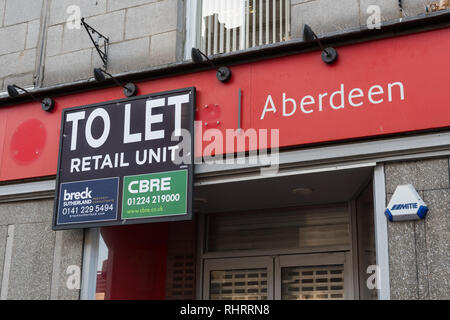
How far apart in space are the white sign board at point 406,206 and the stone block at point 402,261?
0.08 m

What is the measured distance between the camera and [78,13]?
863cm

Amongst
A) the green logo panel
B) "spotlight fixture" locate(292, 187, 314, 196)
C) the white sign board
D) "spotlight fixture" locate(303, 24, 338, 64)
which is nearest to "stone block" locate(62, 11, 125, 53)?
the green logo panel

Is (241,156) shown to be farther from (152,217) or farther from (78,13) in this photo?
(78,13)

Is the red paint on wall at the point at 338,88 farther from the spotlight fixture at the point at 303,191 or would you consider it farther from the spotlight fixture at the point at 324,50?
the spotlight fixture at the point at 303,191

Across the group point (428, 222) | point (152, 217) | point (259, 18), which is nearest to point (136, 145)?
point (152, 217)

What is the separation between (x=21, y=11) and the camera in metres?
9.11

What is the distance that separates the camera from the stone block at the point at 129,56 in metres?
7.95

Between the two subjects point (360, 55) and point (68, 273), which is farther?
point (68, 273)

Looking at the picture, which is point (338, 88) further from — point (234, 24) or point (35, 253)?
point (35, 253)

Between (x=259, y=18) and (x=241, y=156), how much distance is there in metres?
1.94

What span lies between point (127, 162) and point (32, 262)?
6.06 ft

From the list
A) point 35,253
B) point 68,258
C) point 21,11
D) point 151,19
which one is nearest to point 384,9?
point 151,19

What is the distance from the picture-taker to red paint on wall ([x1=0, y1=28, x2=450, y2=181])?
608 centimetres

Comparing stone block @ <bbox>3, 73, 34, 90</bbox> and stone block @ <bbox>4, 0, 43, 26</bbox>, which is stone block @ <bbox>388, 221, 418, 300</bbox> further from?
stone block @ <bbox>4, 0, 43, 26</bbox>
